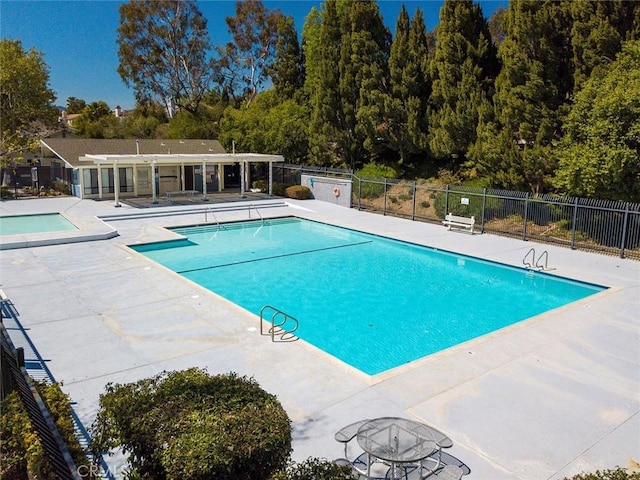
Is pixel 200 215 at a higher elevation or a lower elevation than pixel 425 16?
lower

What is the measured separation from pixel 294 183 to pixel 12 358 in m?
26.0

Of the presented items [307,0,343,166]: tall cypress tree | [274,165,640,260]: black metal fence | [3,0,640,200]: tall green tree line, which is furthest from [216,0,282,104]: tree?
[274,165,640,260]: black metal fence

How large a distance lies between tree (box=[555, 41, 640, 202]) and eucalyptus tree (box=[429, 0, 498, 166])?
7.41 metres

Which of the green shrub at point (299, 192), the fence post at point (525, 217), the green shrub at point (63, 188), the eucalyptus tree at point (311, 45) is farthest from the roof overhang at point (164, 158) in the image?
the fence post at point (525, 217)

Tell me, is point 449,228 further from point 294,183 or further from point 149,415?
point 149,415

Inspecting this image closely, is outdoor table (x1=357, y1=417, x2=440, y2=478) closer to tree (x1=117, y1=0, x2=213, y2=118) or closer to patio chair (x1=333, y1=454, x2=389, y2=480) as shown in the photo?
patio chair (x1=333, y1=454, x2=389, y2=480)

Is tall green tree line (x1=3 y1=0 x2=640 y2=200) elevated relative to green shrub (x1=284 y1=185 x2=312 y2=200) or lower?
elevated

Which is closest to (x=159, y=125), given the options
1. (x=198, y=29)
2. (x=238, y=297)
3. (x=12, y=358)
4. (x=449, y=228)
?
(x=198, y=29)

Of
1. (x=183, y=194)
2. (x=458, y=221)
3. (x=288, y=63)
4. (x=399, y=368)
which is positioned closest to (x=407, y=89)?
(x=458, y=221)

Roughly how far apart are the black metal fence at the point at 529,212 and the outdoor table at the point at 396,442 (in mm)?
13378

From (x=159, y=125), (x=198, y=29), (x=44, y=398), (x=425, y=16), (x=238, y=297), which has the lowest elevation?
(x=238, y=297)

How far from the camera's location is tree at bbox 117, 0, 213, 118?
5022cm

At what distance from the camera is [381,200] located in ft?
86.8

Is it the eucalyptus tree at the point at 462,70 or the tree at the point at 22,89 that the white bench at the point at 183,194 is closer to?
the tree at the point at 22,89
